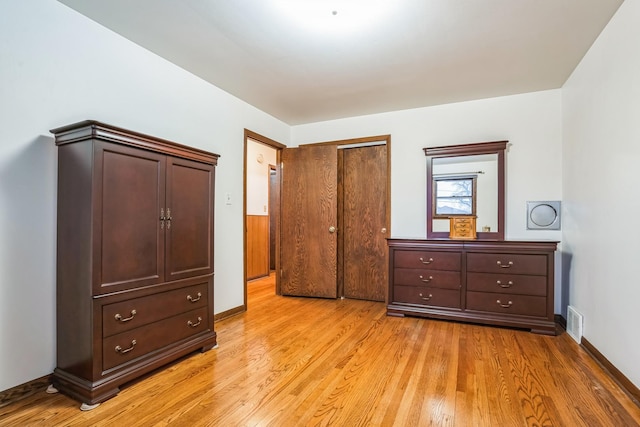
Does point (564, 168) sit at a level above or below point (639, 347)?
above

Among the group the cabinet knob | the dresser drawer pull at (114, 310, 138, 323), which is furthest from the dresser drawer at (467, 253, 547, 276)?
the dresser drawer pull at (114, 310, 138, 323)

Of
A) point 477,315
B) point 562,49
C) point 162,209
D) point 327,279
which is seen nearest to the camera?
point 162,209

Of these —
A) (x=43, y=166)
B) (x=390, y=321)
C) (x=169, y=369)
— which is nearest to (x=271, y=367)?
(x=169, y=369)

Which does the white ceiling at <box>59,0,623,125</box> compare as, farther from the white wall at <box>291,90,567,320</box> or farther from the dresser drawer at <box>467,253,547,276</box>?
the dresser drawer at <box>467,253,547,276</box>

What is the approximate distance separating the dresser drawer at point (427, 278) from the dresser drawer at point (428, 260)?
4 cm

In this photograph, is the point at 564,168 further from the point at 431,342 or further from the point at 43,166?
the point at 43,166

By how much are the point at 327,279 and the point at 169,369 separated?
88.6 inches

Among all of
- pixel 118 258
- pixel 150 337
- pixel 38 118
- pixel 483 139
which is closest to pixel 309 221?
pixel 483 139

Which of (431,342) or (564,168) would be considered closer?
(431,342)

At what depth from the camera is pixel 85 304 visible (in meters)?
1.78

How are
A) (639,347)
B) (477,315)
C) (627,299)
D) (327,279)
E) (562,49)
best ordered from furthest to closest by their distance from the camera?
(327,279), (477,315), (562,49), (627,299), (639,347)

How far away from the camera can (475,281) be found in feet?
10.2

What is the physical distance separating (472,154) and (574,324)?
1.83 metres

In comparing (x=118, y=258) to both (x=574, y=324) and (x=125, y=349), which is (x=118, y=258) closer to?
(x=125, y=349)
